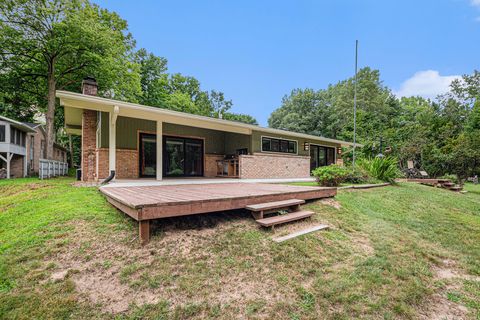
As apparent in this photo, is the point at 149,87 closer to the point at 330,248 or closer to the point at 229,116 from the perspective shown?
the point at 229,116

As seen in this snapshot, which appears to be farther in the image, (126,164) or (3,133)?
(3,133)

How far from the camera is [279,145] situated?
38.8ft

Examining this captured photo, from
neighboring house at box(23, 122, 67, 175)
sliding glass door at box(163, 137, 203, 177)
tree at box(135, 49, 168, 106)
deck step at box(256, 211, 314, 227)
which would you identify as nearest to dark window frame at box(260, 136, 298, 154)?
sliding glass door at box(163, 137, 203, 177)

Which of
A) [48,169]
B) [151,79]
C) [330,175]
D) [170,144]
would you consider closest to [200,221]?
[330,175]

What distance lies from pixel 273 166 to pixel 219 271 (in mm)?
8987

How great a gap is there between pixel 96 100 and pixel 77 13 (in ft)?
37.1

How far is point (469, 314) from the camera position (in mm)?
2201

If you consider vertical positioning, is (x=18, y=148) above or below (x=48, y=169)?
above

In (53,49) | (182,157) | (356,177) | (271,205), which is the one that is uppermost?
(53,49)

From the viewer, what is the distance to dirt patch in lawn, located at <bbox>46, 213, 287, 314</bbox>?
1999mm

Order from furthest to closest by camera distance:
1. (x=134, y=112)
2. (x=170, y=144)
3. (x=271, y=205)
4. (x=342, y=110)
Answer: (x=342, y=110) < (x=170, y=144) < (x=134, y=112) < (x=271, y=205)

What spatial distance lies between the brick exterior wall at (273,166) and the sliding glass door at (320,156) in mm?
1462

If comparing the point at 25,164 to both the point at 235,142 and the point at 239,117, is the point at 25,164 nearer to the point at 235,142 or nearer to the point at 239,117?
the point at 235,142

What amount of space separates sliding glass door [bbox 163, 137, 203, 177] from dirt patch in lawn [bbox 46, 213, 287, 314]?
6768mm
